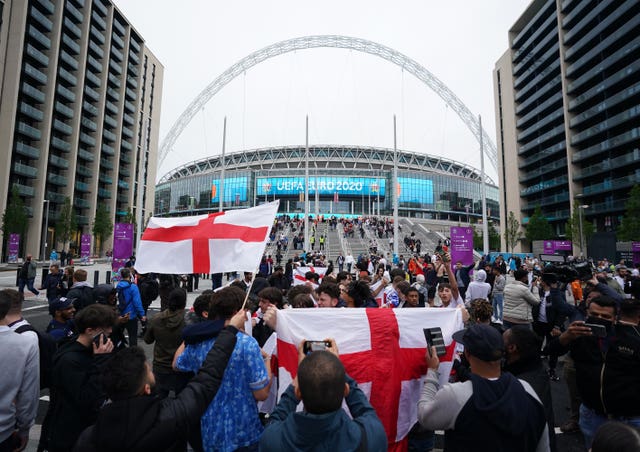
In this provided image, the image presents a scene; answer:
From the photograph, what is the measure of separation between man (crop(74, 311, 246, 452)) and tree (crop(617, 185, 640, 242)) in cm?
4656

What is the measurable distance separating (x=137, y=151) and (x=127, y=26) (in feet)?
73.3

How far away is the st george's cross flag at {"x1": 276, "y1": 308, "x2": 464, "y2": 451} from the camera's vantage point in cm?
309

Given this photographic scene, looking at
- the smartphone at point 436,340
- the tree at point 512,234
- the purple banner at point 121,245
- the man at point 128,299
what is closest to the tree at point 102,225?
the purple banner at point 121,245

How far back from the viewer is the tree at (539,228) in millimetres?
56875

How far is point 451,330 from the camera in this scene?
3.66 metres

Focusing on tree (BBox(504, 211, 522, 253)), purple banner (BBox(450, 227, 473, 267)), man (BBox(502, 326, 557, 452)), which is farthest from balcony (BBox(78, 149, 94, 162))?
tree (BBox(504, 211, 522, 253))

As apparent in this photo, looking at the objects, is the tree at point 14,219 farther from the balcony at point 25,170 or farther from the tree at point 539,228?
the tree at point 539,228

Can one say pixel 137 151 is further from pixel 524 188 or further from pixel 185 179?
pixel 524 188

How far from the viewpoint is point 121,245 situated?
1695cm

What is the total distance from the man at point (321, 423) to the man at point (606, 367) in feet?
7.42

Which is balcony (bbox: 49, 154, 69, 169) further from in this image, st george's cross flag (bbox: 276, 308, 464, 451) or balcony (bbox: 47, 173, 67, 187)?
st george's cross flag (bbox: 276, 308, 464, 451)

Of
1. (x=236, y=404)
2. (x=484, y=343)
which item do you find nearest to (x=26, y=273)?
(x=236, y=404)

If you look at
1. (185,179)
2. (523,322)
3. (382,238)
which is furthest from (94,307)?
(185,179)

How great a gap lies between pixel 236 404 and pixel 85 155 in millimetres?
67087
